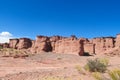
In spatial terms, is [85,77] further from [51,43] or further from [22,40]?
Result: [22,40]

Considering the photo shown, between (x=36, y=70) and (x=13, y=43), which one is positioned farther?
(x=13, y=43)

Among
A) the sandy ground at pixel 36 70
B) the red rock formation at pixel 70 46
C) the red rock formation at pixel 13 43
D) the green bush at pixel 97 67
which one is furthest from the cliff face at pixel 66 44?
the green bush at pixel 97 67

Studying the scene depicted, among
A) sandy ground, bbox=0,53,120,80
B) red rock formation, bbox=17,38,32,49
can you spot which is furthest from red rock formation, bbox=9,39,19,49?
sandy ground, bbox=0,53,120,80

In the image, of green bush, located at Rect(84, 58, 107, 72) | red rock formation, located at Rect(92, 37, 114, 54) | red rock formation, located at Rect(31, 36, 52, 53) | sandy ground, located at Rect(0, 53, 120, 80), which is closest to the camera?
sandy ground, located at Rect(0, 53, 120, 80)

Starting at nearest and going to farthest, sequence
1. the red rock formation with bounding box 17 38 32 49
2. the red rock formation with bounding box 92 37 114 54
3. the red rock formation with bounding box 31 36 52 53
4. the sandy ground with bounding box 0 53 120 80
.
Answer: the sandy ground with bounding box 0 53 120 80, the red rock formation with bounding box 31 36 52 53, the red rock formation with bounding box 92 37 114 54, the red rock formation with bounding box 17 38 32 49

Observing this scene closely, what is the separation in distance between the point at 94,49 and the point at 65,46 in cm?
1546

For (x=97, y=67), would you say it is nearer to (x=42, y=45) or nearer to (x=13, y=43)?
(x=42, y=45)

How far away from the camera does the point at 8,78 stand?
621 inches

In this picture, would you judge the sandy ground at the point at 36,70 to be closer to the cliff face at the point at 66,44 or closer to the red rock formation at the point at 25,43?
the cliff face at the point at 66,44

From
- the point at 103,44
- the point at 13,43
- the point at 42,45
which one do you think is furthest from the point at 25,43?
the point at 103,44

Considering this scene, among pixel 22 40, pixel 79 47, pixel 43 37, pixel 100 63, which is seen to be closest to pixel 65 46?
pixel 79 47

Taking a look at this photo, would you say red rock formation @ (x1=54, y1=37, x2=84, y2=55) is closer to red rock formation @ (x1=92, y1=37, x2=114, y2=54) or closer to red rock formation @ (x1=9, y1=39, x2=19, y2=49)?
red rock formation @ (x1=92, y1=37, x2=114, y2=54)

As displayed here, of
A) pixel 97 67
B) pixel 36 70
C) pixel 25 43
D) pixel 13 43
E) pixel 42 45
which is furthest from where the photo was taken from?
pixel 13 43

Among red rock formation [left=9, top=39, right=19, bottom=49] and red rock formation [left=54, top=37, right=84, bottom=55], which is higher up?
red rock formation [left=9, top=39, right=19, bottom=49]
